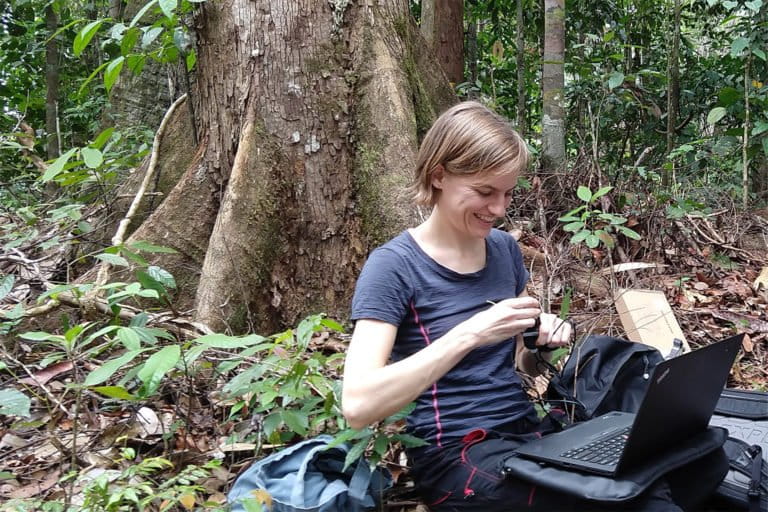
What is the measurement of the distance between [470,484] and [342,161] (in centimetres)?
208

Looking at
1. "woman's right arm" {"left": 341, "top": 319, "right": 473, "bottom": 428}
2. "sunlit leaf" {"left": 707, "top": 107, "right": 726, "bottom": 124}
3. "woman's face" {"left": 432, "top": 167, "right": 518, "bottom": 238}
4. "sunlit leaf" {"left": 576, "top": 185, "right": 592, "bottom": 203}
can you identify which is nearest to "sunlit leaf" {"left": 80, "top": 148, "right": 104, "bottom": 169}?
"woman's face" {"left": 432, "top": 167, "right": 518, "bottom": 238}

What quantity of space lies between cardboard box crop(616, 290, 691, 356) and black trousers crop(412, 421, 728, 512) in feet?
5.10

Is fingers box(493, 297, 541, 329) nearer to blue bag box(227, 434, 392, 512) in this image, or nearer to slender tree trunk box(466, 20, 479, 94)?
blue bag box(227, 434, 392, 512)

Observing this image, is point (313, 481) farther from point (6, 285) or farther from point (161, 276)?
point (6, 285)

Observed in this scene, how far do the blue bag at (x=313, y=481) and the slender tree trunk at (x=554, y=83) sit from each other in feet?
13.5

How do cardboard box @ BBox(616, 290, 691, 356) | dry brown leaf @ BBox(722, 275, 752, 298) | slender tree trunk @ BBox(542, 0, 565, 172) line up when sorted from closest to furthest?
cardboard box @ BBox(616, 290, 691, 356)
dry brown leaf @ BBox(722, 275, 752, 298)
slender tree trunk @ BBox(542, 0, 565, 172)

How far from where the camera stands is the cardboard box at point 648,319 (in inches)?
142

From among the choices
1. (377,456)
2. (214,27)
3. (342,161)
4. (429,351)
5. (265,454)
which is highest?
(214,27)

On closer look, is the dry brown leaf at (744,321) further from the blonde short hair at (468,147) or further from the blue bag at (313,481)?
the blue bag at (313,481)

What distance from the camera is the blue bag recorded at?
212 cm

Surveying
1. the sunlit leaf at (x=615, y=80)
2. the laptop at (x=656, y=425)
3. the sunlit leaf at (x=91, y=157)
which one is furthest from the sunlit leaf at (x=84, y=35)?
the sunlit leaf at (x=615, y=80)

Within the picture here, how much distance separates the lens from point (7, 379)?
9.66ft

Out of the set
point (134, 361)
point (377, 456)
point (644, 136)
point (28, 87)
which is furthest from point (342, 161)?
point (28, 87)

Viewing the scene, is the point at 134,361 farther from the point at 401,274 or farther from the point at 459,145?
the point at 459,145
